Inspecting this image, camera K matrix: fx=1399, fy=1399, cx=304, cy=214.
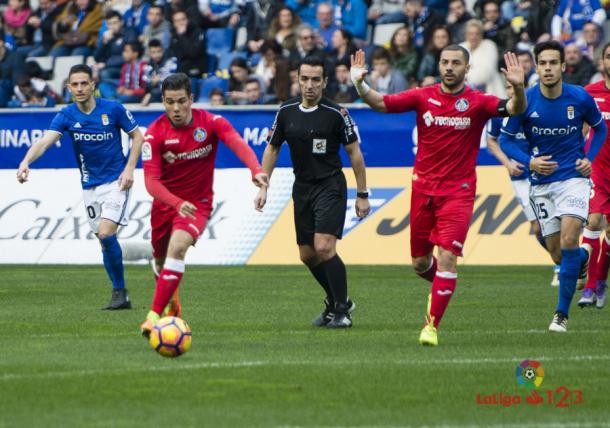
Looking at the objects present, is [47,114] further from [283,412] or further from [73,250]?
[283,412]

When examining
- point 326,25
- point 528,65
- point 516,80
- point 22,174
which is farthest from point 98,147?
point 326,25

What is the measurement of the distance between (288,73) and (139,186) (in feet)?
11.9

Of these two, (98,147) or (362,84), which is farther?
(98,147)

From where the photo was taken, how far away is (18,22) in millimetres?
28719

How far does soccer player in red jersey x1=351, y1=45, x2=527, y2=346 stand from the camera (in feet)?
35.9

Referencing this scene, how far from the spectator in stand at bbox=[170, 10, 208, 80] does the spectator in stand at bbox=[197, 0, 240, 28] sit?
36.2 inches

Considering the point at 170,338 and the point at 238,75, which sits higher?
the point at 170,338

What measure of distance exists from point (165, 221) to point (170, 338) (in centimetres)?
267

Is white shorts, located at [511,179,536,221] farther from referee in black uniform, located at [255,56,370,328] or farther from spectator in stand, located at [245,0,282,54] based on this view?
spectator in stand, located at [245,0,282,54]

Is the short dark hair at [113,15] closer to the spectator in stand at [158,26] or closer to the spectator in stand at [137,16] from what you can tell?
the spectator in stand at [137,16]

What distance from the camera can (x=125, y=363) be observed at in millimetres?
9414

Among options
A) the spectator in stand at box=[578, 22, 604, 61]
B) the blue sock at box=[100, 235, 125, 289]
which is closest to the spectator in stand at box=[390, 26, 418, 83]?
the spectator in stand at box=[578, 22, 604, 61]

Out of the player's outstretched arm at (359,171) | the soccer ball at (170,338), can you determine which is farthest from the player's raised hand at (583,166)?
the soccer ball at (170,338)

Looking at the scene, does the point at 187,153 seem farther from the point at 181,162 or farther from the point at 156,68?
the point at 156,68
